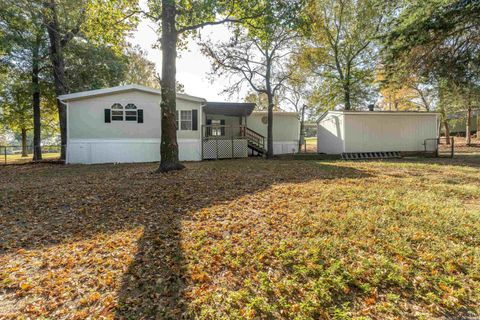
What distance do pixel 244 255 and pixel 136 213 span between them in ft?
9.01

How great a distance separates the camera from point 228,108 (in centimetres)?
1552

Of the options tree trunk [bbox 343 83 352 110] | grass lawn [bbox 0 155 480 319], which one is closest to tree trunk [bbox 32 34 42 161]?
grass lawn [bbox 0 155 480 319]

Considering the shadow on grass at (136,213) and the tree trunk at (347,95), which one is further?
the tree trunk at (347,95)

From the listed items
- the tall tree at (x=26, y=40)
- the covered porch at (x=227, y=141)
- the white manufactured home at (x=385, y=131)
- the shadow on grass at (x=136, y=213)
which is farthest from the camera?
the white manufactured home at (x=385, y=131)

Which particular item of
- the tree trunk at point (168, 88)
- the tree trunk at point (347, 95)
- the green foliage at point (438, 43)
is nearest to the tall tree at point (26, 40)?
the tree trunk at point (168, 88)

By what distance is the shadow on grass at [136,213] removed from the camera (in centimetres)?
261

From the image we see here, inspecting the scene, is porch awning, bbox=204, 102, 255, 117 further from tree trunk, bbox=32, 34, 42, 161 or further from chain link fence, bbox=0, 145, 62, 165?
tree trunk, bbox=32, 34, 42, 161

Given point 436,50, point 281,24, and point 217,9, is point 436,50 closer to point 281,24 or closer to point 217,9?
point 281,24

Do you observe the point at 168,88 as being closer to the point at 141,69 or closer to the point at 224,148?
the point at 224,148

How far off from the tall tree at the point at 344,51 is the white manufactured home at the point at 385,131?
4.79 metres

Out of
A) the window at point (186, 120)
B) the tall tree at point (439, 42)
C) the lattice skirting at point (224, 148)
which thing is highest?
the tall tree at point (439, 42)

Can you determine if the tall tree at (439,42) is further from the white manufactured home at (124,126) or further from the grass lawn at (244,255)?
the white manufactured home at (124,126)

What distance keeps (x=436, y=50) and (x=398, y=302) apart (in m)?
11.7

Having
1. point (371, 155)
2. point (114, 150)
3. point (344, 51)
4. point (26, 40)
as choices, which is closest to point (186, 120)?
point (114, 150)
